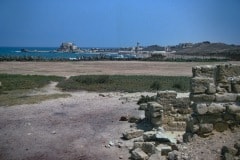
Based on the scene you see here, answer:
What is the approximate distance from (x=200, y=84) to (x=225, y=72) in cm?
83

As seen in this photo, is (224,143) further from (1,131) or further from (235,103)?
(1,131)

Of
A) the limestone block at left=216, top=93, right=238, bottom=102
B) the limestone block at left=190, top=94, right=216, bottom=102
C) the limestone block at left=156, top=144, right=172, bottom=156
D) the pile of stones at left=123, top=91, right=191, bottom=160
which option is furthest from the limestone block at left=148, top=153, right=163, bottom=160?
the pile of stones at left=123, top=91, right=191, bottom=160

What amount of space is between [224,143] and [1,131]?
10522mm

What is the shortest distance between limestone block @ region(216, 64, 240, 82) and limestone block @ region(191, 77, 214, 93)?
→ 0.91 ft

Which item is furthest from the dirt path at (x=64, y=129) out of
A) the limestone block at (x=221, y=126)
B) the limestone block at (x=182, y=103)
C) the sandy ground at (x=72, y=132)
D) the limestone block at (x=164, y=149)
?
the limestone block at (x=221, y=126)

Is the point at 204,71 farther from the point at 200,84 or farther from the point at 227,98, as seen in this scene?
the point at 227,98

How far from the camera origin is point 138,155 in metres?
11.3

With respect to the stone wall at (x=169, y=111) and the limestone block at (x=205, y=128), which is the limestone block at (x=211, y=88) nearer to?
the limestone block at (x=205, y=128)

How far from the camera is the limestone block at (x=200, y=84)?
10.0 metres

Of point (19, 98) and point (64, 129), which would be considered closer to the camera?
point (64, 129)

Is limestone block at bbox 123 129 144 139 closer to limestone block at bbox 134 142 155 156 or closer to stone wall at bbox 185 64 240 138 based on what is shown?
limestone block at bbox 134 142 155 156

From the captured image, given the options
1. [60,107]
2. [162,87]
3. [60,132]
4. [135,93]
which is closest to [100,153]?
[60,132]

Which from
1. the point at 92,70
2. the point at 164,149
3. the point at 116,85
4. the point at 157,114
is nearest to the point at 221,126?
the point at 164,149

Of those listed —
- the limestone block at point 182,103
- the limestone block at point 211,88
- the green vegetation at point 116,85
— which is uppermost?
the limestone block at point 211,88
